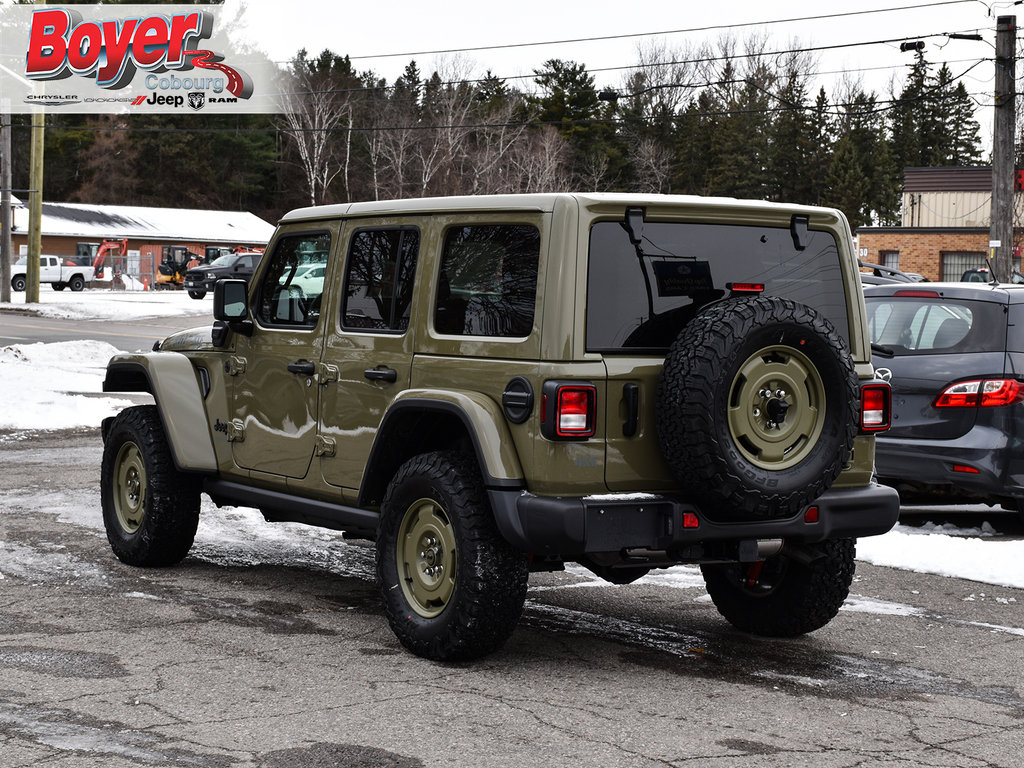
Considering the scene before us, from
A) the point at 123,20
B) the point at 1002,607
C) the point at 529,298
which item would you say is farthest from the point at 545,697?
the point at 123,20

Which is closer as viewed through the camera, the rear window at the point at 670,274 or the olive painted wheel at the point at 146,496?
the rear window at the point at 670,274

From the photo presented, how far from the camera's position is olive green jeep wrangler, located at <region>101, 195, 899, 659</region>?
17.2 ft

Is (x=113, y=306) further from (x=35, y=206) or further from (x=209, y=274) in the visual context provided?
(x=209, y=274)

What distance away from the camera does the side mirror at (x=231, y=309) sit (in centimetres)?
710

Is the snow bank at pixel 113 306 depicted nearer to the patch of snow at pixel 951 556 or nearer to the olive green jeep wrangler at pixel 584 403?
the patch of snow at pixel 951 556

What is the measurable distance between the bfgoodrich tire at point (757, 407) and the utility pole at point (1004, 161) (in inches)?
773

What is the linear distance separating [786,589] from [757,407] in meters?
1.36

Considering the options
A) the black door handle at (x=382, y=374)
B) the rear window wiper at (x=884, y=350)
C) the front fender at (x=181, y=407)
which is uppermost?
the rear window wiper at (x=884, y=350)

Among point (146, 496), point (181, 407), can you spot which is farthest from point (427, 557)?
point (146, 496)

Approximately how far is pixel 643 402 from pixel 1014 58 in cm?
2111

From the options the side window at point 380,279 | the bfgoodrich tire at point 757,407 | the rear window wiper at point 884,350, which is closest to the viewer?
the bfgoodrich tire at point 757,407

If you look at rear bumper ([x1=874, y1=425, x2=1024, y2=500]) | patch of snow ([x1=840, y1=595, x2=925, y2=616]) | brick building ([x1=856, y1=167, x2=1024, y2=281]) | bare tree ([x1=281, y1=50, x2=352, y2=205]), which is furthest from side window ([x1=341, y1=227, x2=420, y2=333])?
bare tree ([x1=281, y1=50, x2=352, y2=205])

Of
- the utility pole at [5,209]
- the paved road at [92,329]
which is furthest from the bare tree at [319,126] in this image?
the paved road at [92,329]

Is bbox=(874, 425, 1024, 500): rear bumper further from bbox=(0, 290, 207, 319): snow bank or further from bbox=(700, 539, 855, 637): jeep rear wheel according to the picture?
bbox=(0, 290, 207, 319): snow bank
